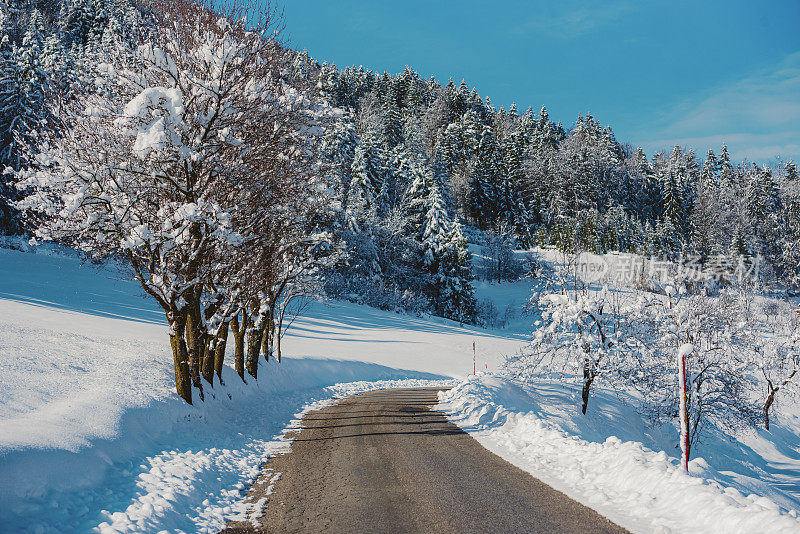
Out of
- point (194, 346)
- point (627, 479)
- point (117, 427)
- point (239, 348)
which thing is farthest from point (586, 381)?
point (117, 427)

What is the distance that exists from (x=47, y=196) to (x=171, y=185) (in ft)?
7.59

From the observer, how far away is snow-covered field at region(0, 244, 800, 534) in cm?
544

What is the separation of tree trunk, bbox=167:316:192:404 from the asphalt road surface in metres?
3.00

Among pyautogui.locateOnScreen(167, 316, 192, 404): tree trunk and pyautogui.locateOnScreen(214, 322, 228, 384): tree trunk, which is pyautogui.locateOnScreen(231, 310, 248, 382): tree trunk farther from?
pyautogui.locateOnScreen(167, 316, 192, 404): tree trunk

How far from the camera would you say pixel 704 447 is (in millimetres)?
24125

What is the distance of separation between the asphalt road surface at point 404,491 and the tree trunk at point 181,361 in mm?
3005

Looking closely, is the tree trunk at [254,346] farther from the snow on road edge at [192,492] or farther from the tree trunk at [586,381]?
the tree trunk at [586,381]

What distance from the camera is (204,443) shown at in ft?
31.2

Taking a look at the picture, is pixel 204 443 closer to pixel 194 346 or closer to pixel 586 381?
pixel 194 346

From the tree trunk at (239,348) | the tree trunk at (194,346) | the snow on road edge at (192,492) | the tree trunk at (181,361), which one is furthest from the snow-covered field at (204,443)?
the tree trunk at (239,348)

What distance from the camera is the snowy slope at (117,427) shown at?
5520 millimetres

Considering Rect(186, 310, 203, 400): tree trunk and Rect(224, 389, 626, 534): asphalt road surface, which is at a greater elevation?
Rect(186, 310, 203, 400): tree trunk

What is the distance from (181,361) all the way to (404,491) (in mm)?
7164

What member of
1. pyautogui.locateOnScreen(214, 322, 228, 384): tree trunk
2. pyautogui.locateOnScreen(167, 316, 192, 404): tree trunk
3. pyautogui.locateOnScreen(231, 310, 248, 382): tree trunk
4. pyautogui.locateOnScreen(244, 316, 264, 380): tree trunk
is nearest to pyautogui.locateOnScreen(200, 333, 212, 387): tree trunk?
pyautogui.locateOnScreen(214, 322, 228, 384): tree trunk
